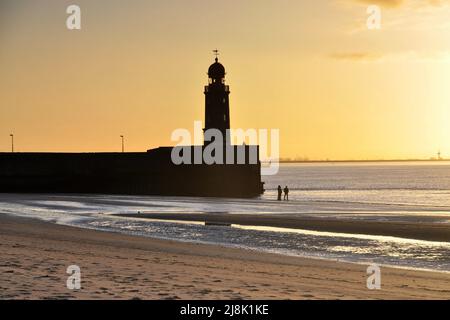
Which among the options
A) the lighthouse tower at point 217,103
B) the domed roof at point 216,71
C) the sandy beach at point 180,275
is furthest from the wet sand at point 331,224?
the domed roof at point 216,71

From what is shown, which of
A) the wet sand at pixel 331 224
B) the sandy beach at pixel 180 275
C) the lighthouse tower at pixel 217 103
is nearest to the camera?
the sandy beach at pixel 180 275

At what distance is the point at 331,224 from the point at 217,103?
4278 cm

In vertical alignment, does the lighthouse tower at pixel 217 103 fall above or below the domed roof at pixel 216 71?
below

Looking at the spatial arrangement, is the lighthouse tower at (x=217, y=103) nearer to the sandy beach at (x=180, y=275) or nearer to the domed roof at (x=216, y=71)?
the domed roof at (x=216, y=71)

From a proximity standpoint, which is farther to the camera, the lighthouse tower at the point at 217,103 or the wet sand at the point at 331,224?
the lighthouse tower at the point at 217,103

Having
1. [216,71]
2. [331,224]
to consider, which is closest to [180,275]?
[331,224]

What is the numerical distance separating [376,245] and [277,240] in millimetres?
3444

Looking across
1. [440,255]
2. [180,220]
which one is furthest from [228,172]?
[440,255]

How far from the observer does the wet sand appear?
2619 centimetres

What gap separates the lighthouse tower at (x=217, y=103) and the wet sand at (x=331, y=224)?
35952 mm

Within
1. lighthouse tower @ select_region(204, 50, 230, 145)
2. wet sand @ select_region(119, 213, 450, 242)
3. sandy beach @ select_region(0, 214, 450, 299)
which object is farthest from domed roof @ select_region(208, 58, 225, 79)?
sandy beach @ select_region(0, 214, 450, 299)

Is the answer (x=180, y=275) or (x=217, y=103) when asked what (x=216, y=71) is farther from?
(x=180, y=275)

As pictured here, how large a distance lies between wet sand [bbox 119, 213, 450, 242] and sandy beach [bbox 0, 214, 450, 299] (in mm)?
9098

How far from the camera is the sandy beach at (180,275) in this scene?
10812 millimetres
